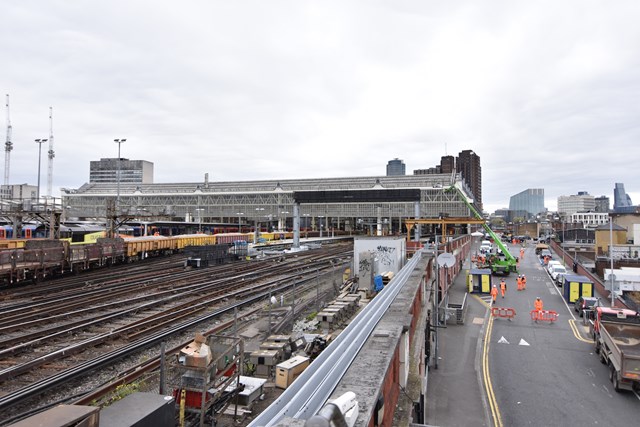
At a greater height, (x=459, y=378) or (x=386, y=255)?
(x=386, y=255)

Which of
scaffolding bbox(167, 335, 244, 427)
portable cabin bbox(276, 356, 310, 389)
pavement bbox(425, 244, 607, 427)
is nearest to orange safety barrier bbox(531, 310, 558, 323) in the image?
pavement bbox(425, 244, 607, 427)

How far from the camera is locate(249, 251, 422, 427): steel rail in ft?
16.3

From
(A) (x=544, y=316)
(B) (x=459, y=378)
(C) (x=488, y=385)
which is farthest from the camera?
(A) (x=544, y=316)

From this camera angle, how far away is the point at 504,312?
26.6 metres

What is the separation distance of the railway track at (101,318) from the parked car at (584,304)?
18604 millimetres

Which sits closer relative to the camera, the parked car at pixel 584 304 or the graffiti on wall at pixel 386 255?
the parked car at pixel 584 304

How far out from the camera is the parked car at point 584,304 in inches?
1012

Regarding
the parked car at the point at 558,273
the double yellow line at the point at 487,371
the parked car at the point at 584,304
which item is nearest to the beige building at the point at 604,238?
the parked car at the point at 558,273

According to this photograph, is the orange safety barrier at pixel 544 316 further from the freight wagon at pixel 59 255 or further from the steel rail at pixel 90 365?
the freight wagon at pixel 59 255

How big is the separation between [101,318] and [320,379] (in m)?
15.1

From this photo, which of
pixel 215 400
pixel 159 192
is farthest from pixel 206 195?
pixel 215 400

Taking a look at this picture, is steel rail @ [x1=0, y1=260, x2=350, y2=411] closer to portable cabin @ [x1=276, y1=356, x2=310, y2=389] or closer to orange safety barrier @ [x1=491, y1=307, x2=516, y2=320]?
portable cabin @ [x1=276, y1=356, x2=310, y2=389]

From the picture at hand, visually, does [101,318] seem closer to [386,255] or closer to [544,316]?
[386,255]

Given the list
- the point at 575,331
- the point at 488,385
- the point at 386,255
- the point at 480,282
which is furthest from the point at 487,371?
the point at 480,282
